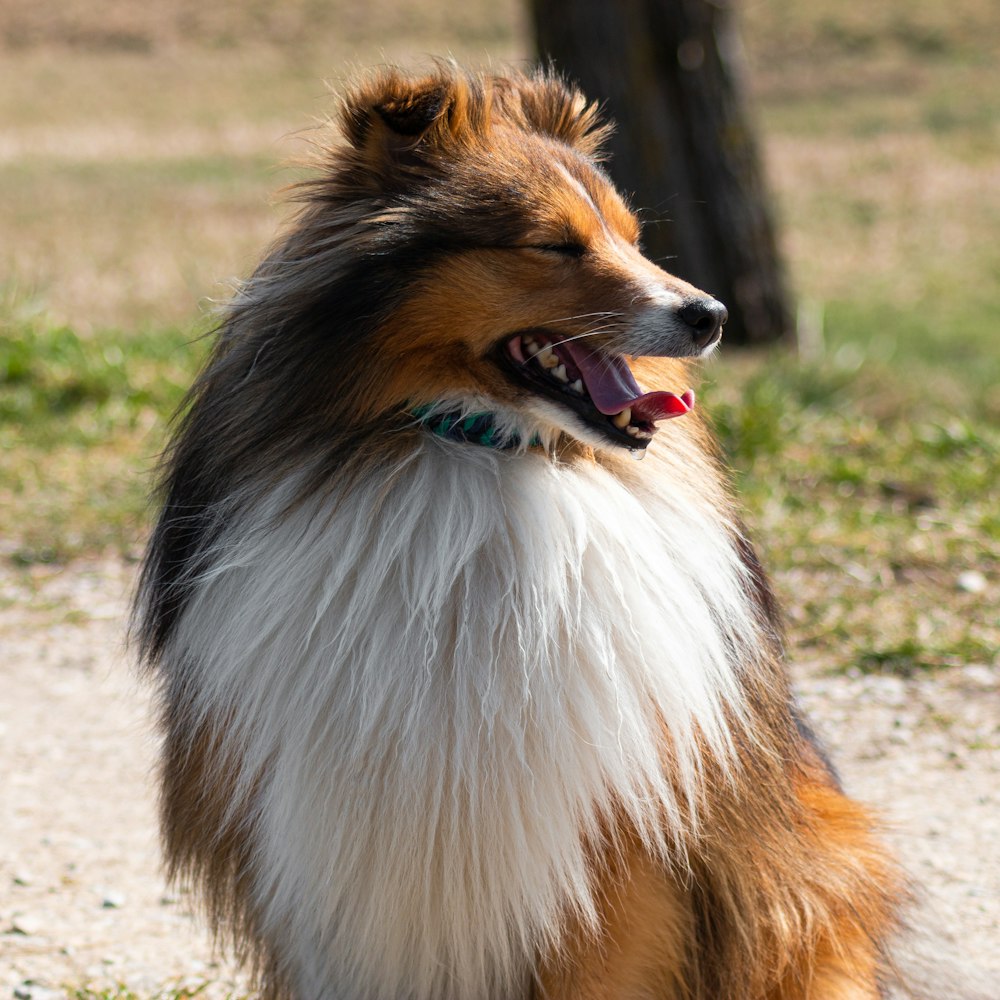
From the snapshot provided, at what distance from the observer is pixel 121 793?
3908mm

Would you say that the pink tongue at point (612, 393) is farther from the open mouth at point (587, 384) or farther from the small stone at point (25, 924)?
the small stone at point (25, 924)

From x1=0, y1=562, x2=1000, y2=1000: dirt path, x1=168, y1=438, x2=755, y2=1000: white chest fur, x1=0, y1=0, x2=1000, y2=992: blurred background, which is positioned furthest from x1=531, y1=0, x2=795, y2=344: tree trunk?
x1=168, y1=438, x2=755, y2=1000: white chest fur

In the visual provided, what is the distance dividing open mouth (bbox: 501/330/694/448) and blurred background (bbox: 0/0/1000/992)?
67 cm

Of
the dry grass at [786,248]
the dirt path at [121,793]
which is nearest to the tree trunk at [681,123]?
the dry grass at [786,248]

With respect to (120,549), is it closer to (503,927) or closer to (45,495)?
(45,495)

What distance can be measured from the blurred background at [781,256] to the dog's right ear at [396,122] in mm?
223

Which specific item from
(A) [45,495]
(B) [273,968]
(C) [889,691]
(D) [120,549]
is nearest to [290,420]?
(B) [273,968]

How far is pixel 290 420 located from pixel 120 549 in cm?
324

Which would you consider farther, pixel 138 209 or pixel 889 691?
pixel 138 209

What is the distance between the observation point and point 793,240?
1702 centimetres

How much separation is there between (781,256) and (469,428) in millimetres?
5522

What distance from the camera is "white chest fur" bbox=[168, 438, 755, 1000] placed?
89.5 inches

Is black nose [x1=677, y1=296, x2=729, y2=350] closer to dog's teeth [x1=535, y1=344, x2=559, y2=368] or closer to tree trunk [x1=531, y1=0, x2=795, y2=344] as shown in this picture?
dog's teeth [x1=535, y1=344, x2=559, y2=368]

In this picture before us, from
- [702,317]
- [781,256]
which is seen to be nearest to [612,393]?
[702,317]
